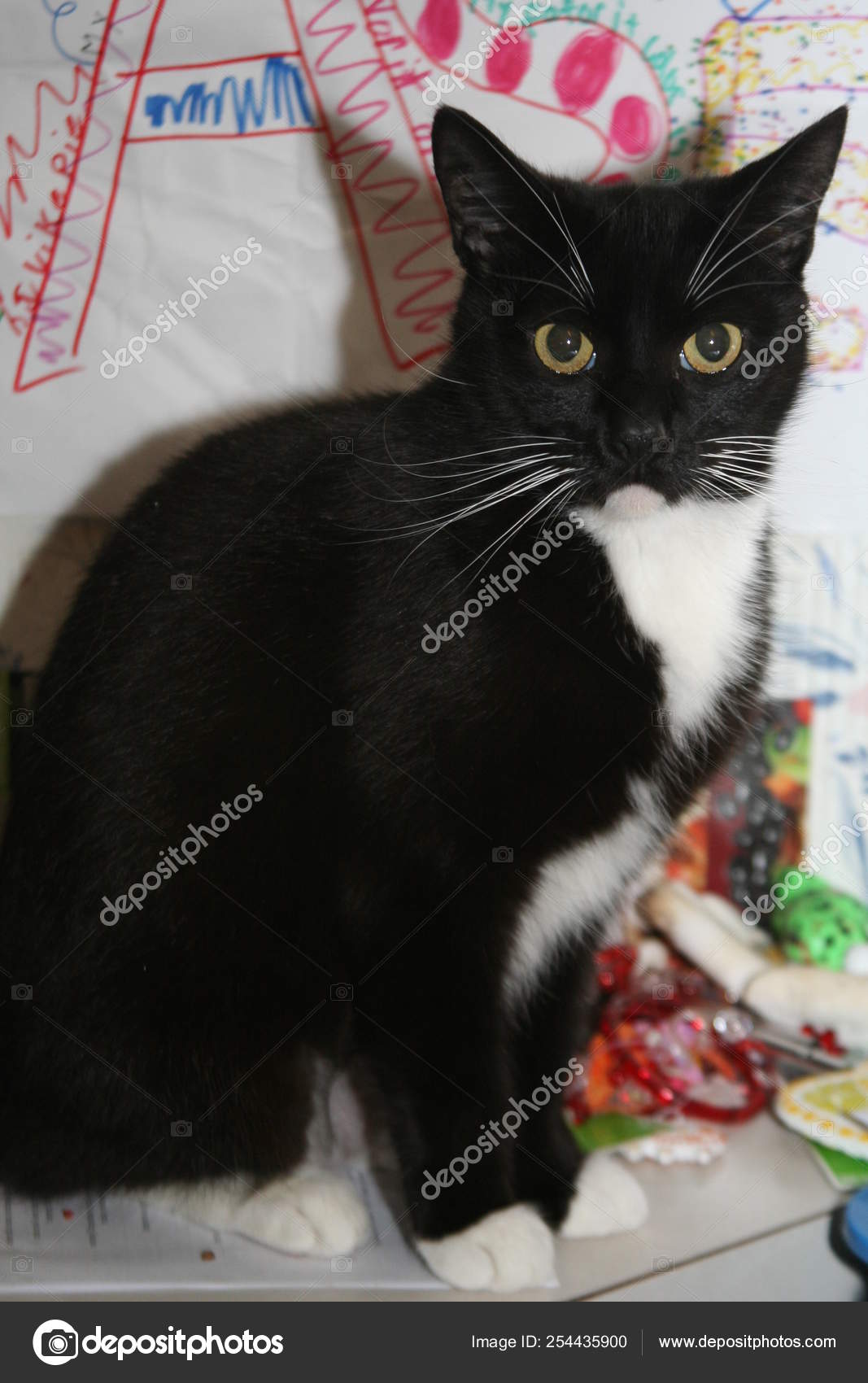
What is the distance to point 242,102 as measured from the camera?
1.31 m

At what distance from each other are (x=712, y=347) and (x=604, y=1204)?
776 millimetres

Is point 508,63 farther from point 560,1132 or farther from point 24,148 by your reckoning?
point 560,1132

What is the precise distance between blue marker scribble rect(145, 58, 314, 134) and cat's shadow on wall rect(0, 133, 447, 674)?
15 centimetres

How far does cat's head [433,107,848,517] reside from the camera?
92cm

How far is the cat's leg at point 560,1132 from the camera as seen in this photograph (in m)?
1.09

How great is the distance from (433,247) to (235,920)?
820mm

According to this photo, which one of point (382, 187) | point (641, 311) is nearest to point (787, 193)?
point (641, 311)

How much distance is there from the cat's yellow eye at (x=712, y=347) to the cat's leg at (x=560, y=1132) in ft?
1.83

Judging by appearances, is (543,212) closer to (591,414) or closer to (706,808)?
(591,414)

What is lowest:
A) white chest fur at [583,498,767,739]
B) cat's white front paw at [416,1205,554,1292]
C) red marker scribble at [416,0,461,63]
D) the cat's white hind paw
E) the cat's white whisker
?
the cat's white hind paw

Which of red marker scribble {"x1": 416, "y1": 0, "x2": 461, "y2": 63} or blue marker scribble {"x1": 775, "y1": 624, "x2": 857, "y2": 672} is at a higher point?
red marker scribble {"x1": 416, "y1": 0, "x2": 461, "y2": 63}
